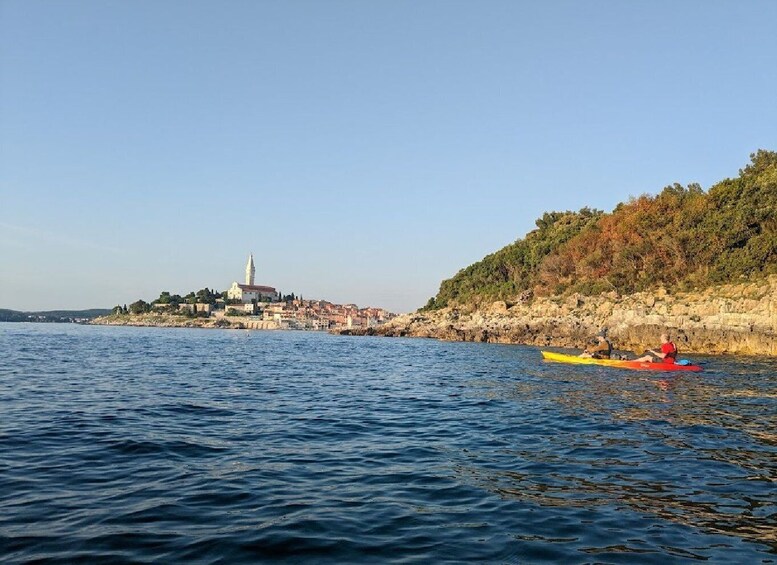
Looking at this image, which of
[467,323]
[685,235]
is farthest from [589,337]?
[467,323]

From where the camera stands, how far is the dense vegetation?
5081 cm

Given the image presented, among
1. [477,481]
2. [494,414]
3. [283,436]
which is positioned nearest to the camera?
[477,481]

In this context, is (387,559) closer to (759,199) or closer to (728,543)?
(728,543)

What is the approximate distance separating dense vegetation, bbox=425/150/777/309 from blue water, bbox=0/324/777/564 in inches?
1503

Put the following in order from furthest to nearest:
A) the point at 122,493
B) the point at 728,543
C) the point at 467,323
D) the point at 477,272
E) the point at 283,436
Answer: the point at 477,272
the point at 467,323
the point at 283,436
the point at 122,493
the point at 728,543

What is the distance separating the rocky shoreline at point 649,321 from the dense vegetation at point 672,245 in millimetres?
3047

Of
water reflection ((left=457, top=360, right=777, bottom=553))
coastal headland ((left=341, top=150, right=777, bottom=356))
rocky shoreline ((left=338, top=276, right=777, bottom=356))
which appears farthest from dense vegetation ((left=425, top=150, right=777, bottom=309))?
water reflection ((left=457, top=360, right=777, bottom=553))

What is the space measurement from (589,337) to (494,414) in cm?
4146

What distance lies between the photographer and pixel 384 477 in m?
8.80

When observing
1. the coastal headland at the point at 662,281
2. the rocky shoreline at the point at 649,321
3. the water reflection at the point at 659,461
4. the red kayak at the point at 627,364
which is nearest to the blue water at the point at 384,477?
the water reflection at the point at 659,461

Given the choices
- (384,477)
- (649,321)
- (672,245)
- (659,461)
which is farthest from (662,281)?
(384,477)

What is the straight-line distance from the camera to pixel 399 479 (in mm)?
8680

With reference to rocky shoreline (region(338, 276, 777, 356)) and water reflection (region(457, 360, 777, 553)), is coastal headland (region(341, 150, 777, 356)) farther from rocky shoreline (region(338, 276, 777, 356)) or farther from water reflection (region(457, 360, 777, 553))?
water reflection (region(457, 360, 777, 553))

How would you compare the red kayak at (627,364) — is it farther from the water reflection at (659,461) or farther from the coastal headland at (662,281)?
the coastal headland at (662,281)
